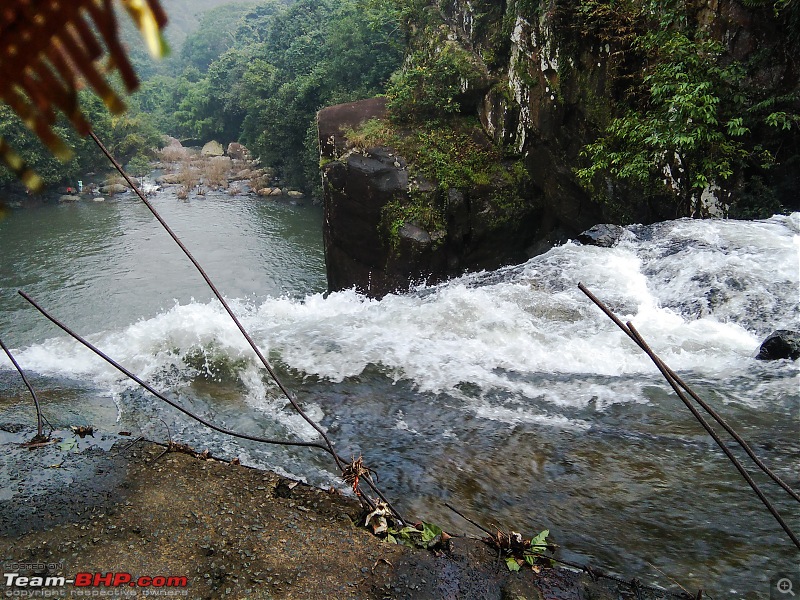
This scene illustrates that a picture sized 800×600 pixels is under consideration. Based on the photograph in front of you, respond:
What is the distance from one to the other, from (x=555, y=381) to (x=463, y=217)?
5399 millimetres

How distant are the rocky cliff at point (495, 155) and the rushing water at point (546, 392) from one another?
1940 mm

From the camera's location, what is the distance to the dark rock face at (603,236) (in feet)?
22.8

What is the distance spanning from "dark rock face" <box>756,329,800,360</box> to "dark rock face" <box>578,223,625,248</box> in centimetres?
254

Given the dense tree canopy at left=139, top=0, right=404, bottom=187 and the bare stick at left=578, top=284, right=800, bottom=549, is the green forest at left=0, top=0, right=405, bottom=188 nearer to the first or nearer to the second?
the dense tree canopy at left=139, top=0, right=404, bottom=187

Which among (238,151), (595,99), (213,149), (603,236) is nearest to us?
(603,236)

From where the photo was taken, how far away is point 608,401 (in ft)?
14.3

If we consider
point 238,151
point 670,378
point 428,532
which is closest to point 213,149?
point 238,151

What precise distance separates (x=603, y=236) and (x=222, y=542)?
238 inches

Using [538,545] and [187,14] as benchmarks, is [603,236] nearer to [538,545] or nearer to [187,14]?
[538,545]

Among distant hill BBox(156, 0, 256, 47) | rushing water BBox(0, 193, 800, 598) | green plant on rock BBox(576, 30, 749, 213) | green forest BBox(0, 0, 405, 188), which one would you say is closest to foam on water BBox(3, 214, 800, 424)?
rushing water BBox(0, 193, 800, 598)

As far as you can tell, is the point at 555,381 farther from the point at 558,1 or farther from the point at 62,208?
the point at 62,208

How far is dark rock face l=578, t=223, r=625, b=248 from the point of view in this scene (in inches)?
274

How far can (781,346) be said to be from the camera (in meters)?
4.48

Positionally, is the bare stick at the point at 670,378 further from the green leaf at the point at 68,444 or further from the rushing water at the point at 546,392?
the green leaf at the point at 68,444
